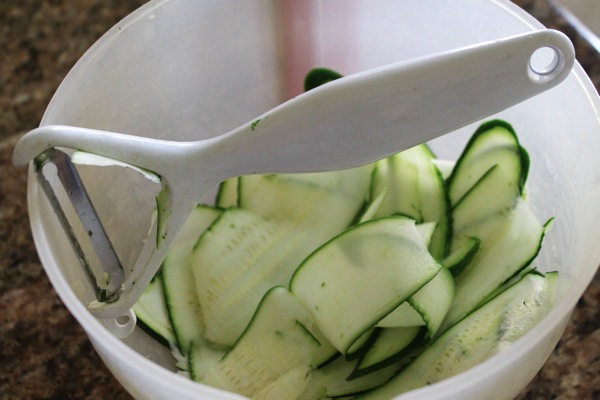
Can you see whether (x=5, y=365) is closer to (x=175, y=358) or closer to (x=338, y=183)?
(x=175, y=358)

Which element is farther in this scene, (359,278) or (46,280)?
(46,280)

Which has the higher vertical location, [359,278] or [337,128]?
[337,128]

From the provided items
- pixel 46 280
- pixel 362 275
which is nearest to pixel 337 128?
pixel 362 275

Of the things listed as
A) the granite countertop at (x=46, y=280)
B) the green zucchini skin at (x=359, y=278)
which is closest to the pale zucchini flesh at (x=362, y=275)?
the green zucchini skin at (x=359, y=278)

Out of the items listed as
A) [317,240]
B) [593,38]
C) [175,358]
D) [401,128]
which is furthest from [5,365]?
[593,38]

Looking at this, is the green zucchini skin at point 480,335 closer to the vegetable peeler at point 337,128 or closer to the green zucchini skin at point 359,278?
the green zucchini skin at point 359,278

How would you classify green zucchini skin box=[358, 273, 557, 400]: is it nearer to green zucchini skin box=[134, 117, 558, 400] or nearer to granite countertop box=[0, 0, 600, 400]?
green zucchini skin box=[134, 117, 558, 400]

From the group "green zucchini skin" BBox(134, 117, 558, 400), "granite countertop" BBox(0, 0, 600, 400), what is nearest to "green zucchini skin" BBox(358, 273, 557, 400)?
"green zucchini skin" BBox(134, 117, 558, 400)

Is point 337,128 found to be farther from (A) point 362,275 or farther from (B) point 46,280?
(B) point 46,280
